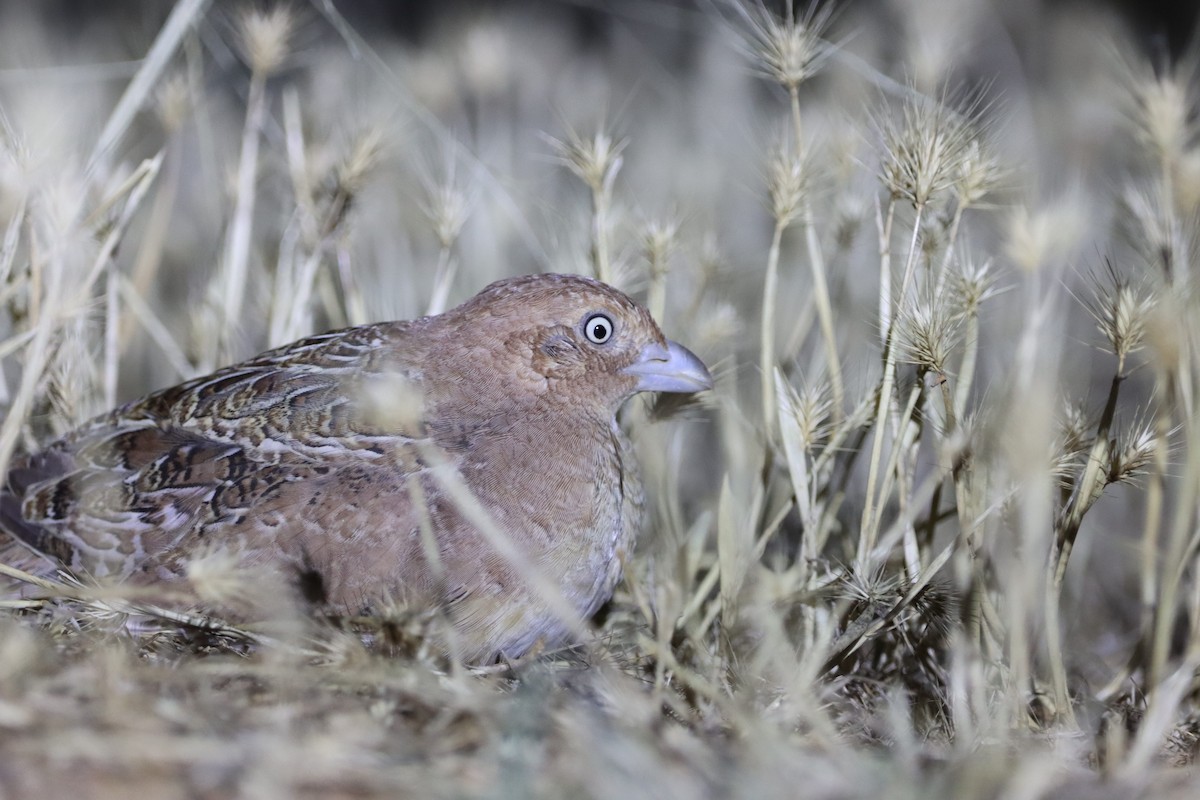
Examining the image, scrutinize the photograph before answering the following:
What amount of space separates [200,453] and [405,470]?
0.57m

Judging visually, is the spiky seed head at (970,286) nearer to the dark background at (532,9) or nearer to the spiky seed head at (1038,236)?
the spiky seed head at (1038,236)

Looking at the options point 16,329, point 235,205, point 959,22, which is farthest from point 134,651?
point 959,22

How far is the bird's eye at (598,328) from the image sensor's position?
3076 millimetres

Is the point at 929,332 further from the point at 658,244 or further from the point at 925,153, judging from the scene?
the point at 658,244

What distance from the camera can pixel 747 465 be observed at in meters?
3.78

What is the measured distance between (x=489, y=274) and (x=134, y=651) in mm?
2635

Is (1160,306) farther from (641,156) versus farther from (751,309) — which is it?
(641,156)

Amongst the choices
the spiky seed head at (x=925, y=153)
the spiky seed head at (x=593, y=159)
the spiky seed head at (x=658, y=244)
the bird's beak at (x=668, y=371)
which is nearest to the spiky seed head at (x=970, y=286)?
the spiky seed head at (x=925, y=153)

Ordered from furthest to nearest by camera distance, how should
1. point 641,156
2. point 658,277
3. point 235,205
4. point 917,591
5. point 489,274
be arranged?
1. point 641,156
2. point 489,274
3. point 235,205
4. point 658,277
5. point 917,591

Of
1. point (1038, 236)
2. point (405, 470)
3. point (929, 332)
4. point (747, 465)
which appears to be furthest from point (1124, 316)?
point (405, 470)

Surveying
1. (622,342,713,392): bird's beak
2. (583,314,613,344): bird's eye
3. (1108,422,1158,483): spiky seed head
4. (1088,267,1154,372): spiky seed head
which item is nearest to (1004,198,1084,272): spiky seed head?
(1088,267,1154,372): spiky seed head

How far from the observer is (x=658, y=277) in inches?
135

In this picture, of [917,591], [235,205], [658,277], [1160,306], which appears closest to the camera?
[1160,306]

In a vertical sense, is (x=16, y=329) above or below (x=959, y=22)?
below
